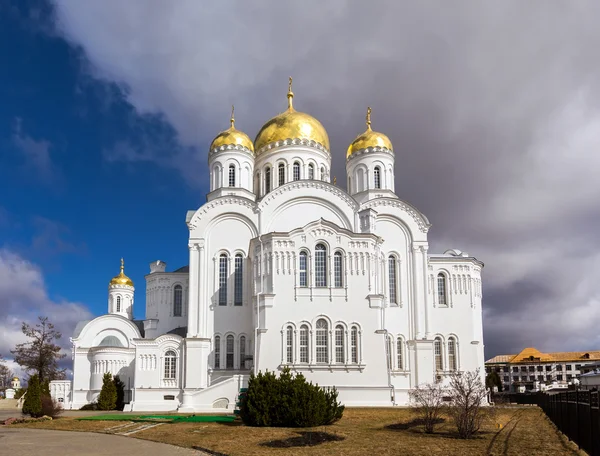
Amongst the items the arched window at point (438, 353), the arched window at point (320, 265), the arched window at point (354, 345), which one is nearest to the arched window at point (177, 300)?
the arched window at point (320, 265)

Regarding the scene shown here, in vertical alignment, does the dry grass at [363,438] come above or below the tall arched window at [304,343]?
below

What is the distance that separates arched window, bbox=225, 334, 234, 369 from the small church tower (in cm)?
1798

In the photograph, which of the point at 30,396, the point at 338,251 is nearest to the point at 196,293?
the point at 338,251

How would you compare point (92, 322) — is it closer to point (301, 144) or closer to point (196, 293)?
point (196, 293)

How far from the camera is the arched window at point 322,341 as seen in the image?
1396 inches

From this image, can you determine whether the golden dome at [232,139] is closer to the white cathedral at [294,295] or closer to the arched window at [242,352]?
the white cathedral at [294,295]

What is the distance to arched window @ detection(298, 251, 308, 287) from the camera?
36656 millimetres

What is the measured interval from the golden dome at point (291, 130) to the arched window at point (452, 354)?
16.5m

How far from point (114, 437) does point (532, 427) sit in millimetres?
14577

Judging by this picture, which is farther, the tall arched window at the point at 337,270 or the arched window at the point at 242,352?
the arched window at the point at 242,352

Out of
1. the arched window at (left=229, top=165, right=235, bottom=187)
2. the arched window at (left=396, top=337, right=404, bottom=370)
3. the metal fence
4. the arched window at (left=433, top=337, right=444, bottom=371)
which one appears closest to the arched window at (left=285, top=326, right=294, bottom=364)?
the arched window at (left=396, top=337, right=404, bottom=370)

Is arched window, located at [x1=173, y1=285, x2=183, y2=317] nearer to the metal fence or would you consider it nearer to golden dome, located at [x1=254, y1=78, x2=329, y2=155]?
golden dome, located at [x1=254, y1=78, x2=329, y2=155]

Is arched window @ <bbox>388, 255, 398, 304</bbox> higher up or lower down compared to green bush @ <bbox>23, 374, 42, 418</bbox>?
higher up

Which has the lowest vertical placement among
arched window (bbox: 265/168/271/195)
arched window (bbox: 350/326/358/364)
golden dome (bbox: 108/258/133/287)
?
arched window (bbox: 350/326/358/364)
